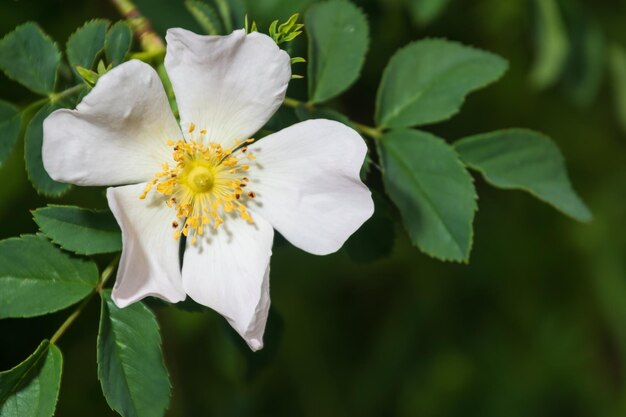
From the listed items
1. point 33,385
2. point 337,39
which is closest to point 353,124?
point 337,39

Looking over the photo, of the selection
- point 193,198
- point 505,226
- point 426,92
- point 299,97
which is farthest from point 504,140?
point 505,226

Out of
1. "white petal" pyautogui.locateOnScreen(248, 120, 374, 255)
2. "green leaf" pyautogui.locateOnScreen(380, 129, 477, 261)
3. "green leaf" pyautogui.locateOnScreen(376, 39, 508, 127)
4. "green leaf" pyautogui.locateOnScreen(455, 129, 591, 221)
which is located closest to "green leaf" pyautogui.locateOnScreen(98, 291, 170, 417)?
"white petal" pyautogui.locateOnScreen(248, 120, 374, 255)

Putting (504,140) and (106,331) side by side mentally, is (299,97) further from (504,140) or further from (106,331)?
(106,331)

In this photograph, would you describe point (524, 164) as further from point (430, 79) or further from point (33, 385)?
point (33, 385)

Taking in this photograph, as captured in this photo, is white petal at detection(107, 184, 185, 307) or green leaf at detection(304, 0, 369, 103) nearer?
white petal at detection(107, 184, 185, 307)

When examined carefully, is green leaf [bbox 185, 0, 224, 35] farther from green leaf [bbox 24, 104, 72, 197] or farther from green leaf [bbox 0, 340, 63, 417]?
green leaf [bbox 0, 340, 63, 417]

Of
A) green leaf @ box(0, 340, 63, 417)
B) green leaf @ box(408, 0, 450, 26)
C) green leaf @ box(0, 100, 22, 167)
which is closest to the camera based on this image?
green leaf @ box(0, 340, 63, 417)

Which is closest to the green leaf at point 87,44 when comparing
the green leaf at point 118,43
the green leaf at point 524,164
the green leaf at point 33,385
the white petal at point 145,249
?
the green leaf at point 118,43
